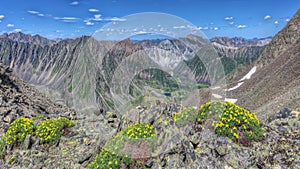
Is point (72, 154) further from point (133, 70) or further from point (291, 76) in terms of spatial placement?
point (291, 76)

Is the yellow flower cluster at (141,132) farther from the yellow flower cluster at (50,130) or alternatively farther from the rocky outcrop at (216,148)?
the yellow flower cluster at (50,130)

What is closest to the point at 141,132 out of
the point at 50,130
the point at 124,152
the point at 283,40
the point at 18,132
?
the point at 124,152

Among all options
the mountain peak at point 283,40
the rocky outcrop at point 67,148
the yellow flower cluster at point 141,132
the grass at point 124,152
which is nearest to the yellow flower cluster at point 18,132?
the rocky outcrop at point 67,148

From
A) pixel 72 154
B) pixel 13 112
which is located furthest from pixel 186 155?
pixel 13 112

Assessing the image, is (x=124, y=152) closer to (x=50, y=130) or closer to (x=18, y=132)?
(x=50, y=130)

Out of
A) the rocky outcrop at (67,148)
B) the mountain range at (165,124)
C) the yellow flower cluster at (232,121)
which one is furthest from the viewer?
the rocky outcrop at (67,148)

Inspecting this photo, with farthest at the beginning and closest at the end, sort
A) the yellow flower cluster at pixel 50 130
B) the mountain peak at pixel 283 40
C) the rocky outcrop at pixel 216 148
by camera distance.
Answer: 1. the mountain peak at pixel 283 40
2. the yellow flower cluster at pixel 50 130
3. the rocky outcrop at pixel 216 148

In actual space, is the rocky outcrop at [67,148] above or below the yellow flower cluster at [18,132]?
below

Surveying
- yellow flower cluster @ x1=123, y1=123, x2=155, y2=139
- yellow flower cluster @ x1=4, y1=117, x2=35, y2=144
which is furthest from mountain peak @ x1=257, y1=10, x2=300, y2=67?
yellow flower cluster @ x1=4, y1=117, x2=35, y2=144
